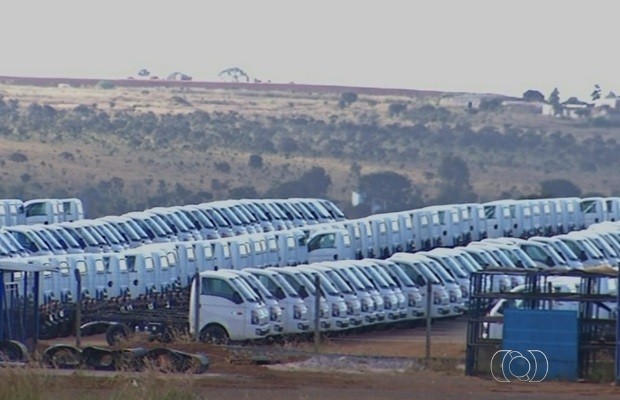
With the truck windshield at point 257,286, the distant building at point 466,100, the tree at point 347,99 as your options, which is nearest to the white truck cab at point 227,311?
the truck windshield at point 257,286

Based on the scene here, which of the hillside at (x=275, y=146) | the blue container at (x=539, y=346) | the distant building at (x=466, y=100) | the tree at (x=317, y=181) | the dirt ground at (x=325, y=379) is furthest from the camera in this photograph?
the distant building at (x=466, y=100)

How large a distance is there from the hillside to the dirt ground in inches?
2063

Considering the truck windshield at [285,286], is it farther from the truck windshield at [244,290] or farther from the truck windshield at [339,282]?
the truck windshield at [339,282]

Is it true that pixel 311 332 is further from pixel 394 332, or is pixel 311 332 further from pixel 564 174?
pixel 564 174

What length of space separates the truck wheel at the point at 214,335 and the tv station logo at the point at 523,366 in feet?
24.8

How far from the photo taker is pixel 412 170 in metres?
114

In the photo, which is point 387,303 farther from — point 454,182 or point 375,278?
point 454,182

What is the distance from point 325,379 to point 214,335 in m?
8.05

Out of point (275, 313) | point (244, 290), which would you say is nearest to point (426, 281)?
point (275, 313)

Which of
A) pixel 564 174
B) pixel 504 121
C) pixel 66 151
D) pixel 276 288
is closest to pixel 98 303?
pixel 276 288

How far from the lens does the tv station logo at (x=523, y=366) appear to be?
29.5m

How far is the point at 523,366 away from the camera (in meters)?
29.7

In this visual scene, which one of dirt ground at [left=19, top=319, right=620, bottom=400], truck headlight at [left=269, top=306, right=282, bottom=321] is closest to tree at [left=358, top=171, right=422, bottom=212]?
truck headlight at [left=269, top=306, right=282, bottom=321]

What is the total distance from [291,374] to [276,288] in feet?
31.8
